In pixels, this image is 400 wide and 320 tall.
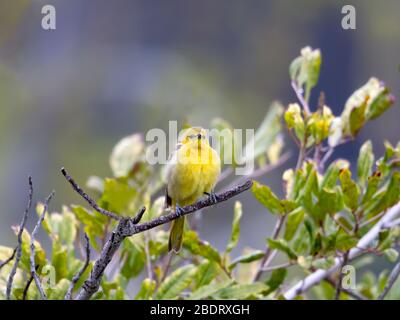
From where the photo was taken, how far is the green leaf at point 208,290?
7.66 ft

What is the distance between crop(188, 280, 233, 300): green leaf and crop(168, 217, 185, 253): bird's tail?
0.18 meters

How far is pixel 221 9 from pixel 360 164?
13499mm

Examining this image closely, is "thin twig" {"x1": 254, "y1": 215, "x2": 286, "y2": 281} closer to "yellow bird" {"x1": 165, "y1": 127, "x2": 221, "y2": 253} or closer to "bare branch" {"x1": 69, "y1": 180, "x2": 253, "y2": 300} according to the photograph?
"yellow bird" {"x1": 165, "y1": 127, "x2": 221, "y2": 253}

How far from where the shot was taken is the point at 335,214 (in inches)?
95.4

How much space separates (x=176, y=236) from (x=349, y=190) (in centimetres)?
56

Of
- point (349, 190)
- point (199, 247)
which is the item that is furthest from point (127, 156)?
point (349, 190)

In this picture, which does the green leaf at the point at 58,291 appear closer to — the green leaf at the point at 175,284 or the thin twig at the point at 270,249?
the green leaf at the point at 175,284

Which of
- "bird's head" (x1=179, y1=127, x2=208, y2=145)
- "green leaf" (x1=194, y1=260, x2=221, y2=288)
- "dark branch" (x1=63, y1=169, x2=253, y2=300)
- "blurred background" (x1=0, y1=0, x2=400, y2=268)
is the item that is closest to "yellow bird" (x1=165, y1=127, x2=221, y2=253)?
"bird's head" (x1=179, y1=127, x2=208, y2=145)

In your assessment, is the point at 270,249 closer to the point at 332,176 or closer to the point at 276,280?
the point at 276,280

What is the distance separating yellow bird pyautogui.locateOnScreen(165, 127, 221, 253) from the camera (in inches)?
104

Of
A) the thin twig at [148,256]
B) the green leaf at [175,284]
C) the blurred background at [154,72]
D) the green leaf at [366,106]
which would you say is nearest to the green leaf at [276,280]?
the green leaf at [175,284]

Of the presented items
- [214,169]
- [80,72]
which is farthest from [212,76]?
[214,169]

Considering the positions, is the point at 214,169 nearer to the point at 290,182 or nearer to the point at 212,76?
the point at 290,182
